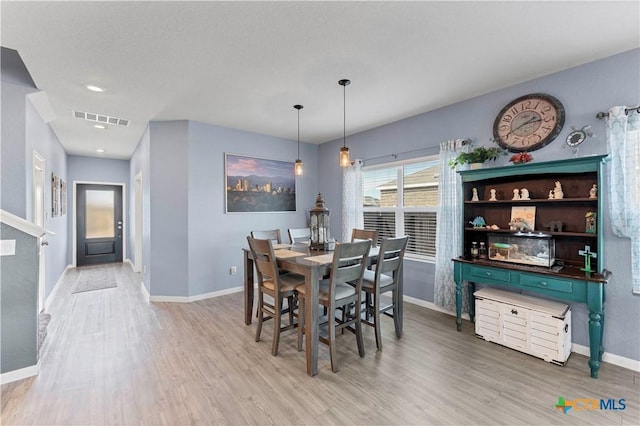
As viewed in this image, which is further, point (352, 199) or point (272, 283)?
point (352, 199)

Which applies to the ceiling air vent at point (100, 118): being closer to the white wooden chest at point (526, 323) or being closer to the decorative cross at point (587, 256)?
the white wooden chest at point (526, 323)

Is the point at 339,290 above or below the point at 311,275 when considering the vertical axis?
below

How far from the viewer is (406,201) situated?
425 cm

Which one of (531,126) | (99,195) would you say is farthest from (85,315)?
(531,126)

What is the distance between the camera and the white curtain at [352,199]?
483 cm

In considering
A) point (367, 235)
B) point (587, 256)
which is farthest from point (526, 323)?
point (367, 235)

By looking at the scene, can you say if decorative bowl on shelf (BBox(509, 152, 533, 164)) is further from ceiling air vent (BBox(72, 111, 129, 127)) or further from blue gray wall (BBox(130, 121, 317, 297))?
ceiling air vent (BBox(72, 111, 129, 127))

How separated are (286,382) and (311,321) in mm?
481

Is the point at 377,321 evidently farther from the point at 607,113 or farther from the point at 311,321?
the point at 607,113

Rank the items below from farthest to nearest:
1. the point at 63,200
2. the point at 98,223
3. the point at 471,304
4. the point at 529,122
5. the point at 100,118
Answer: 1. the point at 98,223
2. the point at 63,200
3. the point at 100,118
4. the point at 471,304
5. the point at 529,122

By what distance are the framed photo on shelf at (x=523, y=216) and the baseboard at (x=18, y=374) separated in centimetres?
441

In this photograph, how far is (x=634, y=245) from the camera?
237cm

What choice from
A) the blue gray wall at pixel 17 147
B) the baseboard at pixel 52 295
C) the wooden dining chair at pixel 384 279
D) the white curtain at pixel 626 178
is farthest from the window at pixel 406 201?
the baseboard at pixel 52 295

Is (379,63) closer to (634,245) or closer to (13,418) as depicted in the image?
(634,245)
